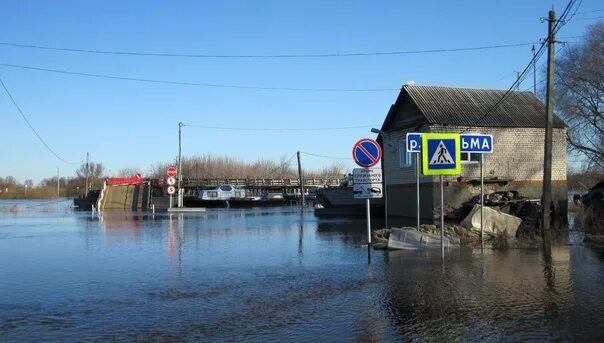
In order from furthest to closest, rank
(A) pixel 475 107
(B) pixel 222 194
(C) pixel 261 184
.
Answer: (C) pixel 261 184
(B) pixel 222 194
(A) pixel 475 107

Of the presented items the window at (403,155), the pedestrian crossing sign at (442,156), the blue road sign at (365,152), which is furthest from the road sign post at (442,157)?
the window at (403,155)

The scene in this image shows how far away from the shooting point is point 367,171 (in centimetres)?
1423

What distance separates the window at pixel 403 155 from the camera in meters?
29.2

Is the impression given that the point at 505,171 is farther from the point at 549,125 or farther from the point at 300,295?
the point at 300,295

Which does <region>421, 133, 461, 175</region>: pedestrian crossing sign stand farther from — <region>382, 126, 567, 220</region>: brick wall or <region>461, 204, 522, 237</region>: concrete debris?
<region>382, 126, 567, 220</region>: brick wall

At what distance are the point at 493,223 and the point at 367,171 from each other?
18.9ft

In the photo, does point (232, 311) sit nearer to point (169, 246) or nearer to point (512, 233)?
point (169, 246)

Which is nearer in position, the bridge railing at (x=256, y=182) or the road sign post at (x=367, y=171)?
the road sign post at (x=367, y=171)

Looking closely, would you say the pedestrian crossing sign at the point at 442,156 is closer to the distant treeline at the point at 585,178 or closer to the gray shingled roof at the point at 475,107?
the gray shingled roof at the point at 475,107

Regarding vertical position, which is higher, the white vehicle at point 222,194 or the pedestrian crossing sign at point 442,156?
the pedestrian crossing sign at point 442,156

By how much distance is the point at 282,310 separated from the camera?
8.11 m

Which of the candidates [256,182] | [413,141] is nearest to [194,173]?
[256,182]

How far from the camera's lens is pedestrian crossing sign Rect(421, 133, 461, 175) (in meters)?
13.4

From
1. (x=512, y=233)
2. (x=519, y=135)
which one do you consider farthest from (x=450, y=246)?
(x=519, y=135)
